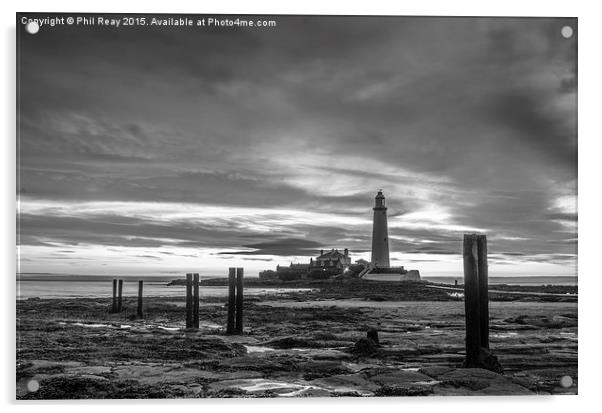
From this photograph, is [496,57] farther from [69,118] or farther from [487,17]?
[69,118]

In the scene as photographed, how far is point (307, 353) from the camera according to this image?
7090mm

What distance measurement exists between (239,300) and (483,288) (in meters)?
3.56

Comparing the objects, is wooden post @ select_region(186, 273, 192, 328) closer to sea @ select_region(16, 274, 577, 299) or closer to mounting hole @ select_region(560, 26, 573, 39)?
sea @ select_region(16, 274, 577, 299)

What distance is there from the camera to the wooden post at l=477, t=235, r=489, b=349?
6.78 metres

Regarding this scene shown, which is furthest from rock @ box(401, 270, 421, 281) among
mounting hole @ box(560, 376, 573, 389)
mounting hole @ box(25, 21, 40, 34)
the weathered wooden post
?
mounting hole @ box(25, 21, 40, 34)

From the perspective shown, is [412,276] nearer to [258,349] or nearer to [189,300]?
[258,349]

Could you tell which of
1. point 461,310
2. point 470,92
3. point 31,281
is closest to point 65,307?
point 31,281

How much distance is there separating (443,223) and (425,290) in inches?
37.1

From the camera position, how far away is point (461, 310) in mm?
8008

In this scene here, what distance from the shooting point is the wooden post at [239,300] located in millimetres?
8092

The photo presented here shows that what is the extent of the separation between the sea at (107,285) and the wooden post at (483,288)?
601 millimetres

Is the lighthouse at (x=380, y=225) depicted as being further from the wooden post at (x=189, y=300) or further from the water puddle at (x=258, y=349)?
the wooden post at (x=189, y=300)

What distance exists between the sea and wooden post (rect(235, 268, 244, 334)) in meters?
0.22

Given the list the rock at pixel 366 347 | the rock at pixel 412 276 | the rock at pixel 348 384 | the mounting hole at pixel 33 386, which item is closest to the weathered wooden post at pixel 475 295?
the rock at pixel 412 276
